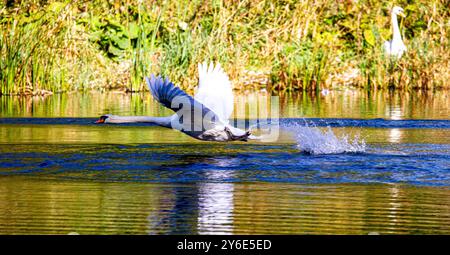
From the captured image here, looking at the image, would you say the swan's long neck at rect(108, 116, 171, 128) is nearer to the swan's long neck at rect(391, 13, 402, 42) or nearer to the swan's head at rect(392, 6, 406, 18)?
the swan's long neck at rect(391, 13, 402, 42)

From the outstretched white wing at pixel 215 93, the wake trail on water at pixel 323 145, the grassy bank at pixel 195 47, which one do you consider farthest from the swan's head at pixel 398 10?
the outstretched white wing at pixel 215 93

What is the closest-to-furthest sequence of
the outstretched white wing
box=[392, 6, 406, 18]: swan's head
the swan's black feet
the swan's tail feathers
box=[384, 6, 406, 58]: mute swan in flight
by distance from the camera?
the swan's tail feathers < the swan's black feet < the outstretched white wing < box=[384, 6, 406, 58]: mute swan in flight < box=[392, 6, 406, 18]: swan's head

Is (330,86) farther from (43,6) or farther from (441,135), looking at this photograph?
(441,135)

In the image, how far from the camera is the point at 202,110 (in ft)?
35.9

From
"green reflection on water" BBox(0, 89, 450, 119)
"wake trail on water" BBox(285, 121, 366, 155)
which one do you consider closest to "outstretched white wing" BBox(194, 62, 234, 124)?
"wake trail on water" BBox(285, 121, 366, 155)

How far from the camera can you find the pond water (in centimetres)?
723

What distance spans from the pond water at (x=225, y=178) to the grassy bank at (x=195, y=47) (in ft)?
13.4

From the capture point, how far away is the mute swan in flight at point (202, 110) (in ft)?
34.1

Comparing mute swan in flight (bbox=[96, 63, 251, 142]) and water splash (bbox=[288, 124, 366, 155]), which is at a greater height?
mute swan in flight (bbox=[96, 63, 251, 142])

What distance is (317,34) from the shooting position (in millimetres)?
24609

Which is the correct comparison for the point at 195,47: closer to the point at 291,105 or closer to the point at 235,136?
the point at 291,105

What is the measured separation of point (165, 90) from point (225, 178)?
1369mm

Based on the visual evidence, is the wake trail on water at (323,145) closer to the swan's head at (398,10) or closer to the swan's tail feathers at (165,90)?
the swan's tail feathers at (165,90)
